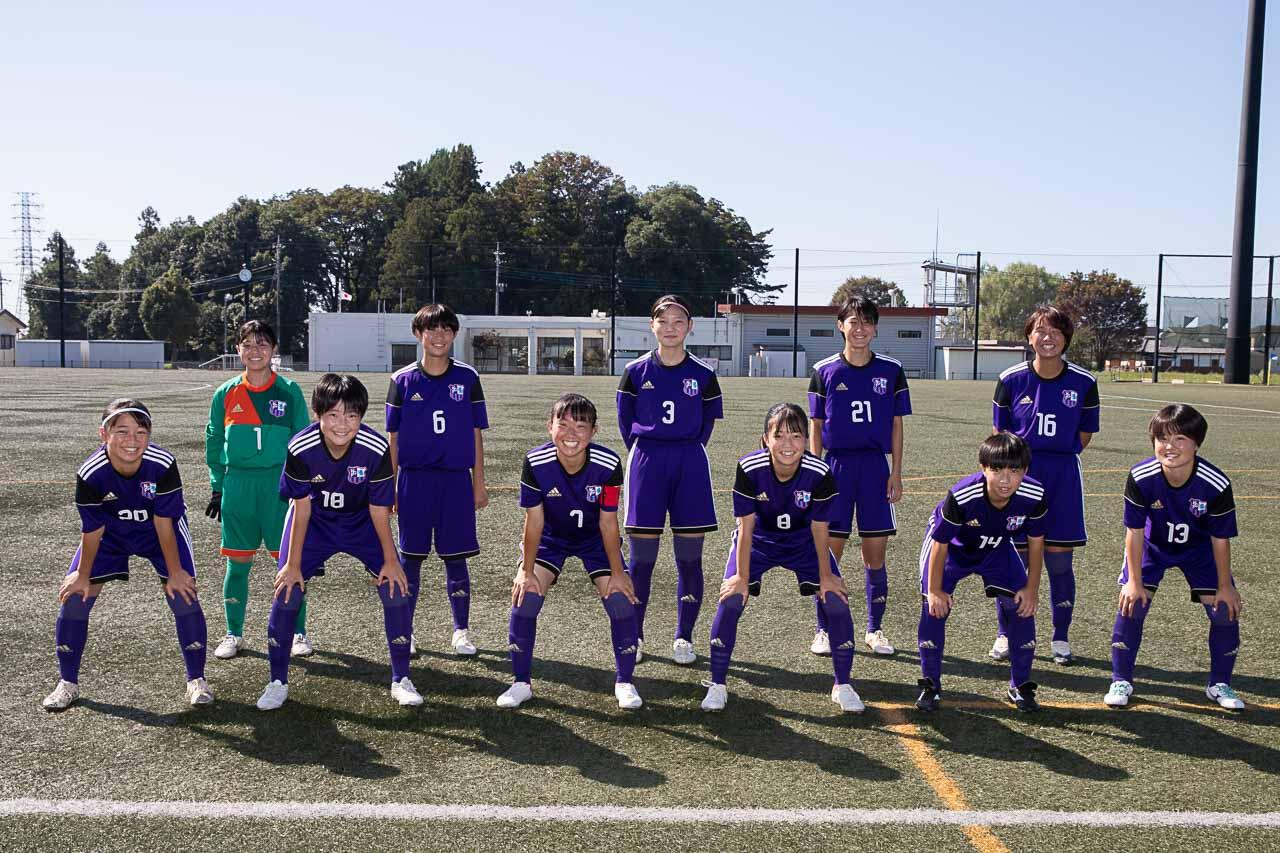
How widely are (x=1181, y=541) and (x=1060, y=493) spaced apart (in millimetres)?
743

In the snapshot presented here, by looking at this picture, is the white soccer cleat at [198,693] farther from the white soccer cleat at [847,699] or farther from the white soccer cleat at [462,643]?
the white soccer cleat at [847,699]

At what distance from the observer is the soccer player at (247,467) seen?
5375 millimetres

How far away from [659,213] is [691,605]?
76496 millimetres

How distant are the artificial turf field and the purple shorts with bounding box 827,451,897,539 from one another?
28.8 inches

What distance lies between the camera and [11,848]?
10.5 ft

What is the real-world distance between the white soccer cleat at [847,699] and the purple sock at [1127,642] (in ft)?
4.21

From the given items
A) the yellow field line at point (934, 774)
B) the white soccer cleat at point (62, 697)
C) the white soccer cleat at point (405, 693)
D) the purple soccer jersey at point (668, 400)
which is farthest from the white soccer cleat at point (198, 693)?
the yellow field line at point (934, 774)

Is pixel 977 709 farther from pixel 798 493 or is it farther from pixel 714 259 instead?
pixel 714 259

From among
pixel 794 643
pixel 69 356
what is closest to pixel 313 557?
pixel 794 643

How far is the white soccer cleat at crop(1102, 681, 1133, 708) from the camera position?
4648 millimetres

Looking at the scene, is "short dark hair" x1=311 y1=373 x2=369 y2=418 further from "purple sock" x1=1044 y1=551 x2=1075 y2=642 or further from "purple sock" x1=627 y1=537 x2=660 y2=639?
"purple sock" x1=1044 y1=551 x2=1075 y2=642

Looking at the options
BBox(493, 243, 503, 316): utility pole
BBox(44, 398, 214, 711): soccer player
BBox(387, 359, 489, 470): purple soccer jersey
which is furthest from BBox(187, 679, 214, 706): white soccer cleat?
BBox(493, 243, 503, 316): utility pole

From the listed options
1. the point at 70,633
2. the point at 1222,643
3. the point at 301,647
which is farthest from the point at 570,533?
the point at 1222,643

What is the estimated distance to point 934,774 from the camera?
3.90m
